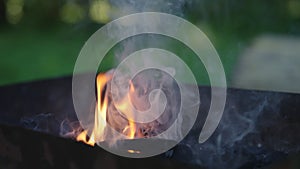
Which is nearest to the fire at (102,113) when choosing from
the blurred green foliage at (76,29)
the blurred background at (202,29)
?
the blurred background at (202,29)

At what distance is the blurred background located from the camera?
364 cm

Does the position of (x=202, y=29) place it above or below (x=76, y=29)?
above

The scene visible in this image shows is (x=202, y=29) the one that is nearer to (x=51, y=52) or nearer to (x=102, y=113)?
(x=51, y=52)

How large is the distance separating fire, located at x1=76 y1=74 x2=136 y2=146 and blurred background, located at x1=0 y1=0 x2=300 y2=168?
1281 millimetres

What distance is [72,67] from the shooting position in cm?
385

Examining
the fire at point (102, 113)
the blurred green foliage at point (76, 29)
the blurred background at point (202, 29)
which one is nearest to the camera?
the fire at point (102, 113)

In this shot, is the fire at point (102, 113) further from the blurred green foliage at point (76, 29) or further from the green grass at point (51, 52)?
the blurred green foliage at point (76, 29)

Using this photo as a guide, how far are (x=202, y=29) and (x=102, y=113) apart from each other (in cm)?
233

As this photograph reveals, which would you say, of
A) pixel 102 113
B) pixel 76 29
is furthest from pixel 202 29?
pixel 102 113

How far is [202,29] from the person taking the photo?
13.6ft

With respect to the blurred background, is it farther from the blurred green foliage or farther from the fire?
the fire

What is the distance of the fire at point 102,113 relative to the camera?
189 cm

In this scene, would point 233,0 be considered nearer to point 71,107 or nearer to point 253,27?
point 253,27

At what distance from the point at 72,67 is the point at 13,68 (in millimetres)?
432
